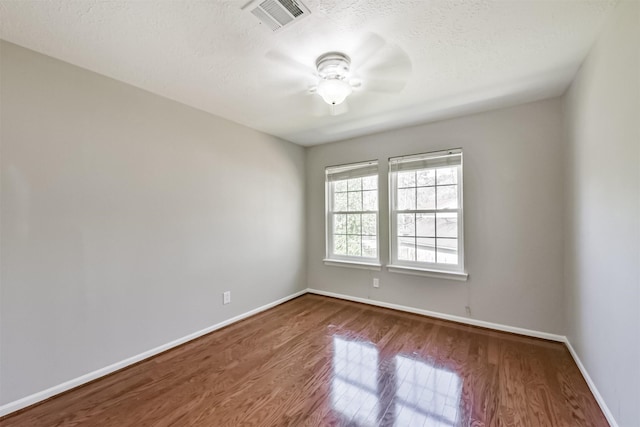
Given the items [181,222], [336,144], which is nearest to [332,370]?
[181,222]

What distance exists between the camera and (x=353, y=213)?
405 centimetres

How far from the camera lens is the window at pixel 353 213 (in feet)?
12.6

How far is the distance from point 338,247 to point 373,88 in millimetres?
2412

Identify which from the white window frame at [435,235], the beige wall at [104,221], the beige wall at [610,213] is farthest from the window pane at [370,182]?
the beige wall at [610,213]

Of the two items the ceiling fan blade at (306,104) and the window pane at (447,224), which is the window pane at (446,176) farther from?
the ceiling fan blade at (306,104)

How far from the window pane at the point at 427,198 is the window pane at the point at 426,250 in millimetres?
424

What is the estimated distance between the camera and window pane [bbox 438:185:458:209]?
3197 mm

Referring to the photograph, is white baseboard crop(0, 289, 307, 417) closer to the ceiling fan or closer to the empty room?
the empty room

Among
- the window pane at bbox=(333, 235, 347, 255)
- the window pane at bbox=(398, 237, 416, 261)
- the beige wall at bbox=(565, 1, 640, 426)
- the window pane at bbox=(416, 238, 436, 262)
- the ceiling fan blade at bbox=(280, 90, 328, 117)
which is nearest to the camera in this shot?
the beige wall at bbox=(565, 1, 640, 426)

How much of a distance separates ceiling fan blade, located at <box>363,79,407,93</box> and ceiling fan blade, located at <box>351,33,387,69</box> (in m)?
0.30

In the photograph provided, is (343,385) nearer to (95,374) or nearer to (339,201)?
(95,374)

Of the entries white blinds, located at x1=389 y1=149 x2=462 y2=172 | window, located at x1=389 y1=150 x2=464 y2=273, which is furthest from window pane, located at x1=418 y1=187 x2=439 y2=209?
white blinds, located at x1=389 y1=149 x2=462 y2=172

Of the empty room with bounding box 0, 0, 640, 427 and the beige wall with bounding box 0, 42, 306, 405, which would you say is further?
the beige wall with bounding box 0, 42, 306, 405

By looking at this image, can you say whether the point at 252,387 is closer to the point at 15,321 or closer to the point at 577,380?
the point at 15,321
